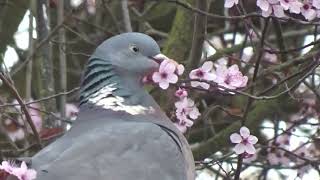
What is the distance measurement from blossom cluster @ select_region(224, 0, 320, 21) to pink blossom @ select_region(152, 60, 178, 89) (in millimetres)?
332


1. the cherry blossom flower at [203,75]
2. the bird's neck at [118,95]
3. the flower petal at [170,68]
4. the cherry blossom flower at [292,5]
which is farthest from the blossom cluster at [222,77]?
the cherry blossom flower at [292,5]

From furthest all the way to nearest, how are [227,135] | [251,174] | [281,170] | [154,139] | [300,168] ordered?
[251,174] < [281,170] < [300,168] < [227,135] < [154,139]

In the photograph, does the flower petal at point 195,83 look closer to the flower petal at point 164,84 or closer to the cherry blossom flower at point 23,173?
the flower petal at point 164,84

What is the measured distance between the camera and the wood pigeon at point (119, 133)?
3.82m

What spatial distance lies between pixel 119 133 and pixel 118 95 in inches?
12.8

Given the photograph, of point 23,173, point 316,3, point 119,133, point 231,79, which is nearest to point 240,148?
point 231,79

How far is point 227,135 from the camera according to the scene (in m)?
4.83

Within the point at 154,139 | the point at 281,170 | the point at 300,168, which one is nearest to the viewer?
the point at 154,139

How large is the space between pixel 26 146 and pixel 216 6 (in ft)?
5.18

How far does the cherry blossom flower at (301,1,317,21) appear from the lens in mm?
4203

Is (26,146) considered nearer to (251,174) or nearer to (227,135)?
(227,135)

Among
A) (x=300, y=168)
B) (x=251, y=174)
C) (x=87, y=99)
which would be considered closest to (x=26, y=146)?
(x=87, y=99)

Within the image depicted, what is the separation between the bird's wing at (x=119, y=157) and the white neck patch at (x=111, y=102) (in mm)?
150

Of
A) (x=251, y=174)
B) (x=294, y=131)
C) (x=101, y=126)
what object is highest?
(x=101, y=126)
